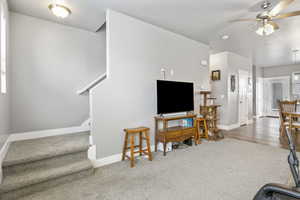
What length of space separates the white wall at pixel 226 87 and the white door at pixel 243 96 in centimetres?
27

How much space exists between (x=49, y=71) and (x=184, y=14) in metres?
3.01

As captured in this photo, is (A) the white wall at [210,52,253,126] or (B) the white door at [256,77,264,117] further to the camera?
(B) the white door at [256,77,264,117]

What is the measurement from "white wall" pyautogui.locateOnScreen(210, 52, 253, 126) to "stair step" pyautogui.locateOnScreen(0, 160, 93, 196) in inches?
193

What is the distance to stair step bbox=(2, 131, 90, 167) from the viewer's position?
2.04 m

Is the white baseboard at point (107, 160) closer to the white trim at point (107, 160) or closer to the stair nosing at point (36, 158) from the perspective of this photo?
the white trim at point (107, 160)

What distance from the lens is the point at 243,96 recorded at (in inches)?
244

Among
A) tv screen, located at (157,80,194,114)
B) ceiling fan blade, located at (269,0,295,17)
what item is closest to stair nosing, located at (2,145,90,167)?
tv screen, located at (157,80,194,114)

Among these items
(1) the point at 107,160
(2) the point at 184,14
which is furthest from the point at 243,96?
(1) the point at 107,160

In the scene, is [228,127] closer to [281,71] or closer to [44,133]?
[281,71]

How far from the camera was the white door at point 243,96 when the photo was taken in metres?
6.02

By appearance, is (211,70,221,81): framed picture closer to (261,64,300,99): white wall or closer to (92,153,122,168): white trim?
(92,153,122,168): white trim

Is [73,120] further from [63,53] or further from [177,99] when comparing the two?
[177,99]

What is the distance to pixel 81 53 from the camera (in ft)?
11.7

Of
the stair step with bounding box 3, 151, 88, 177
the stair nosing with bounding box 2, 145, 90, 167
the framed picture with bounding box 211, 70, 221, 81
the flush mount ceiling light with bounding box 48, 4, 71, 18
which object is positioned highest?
the flush mount ceiling light with bounding box 48, 4, 71, 18
